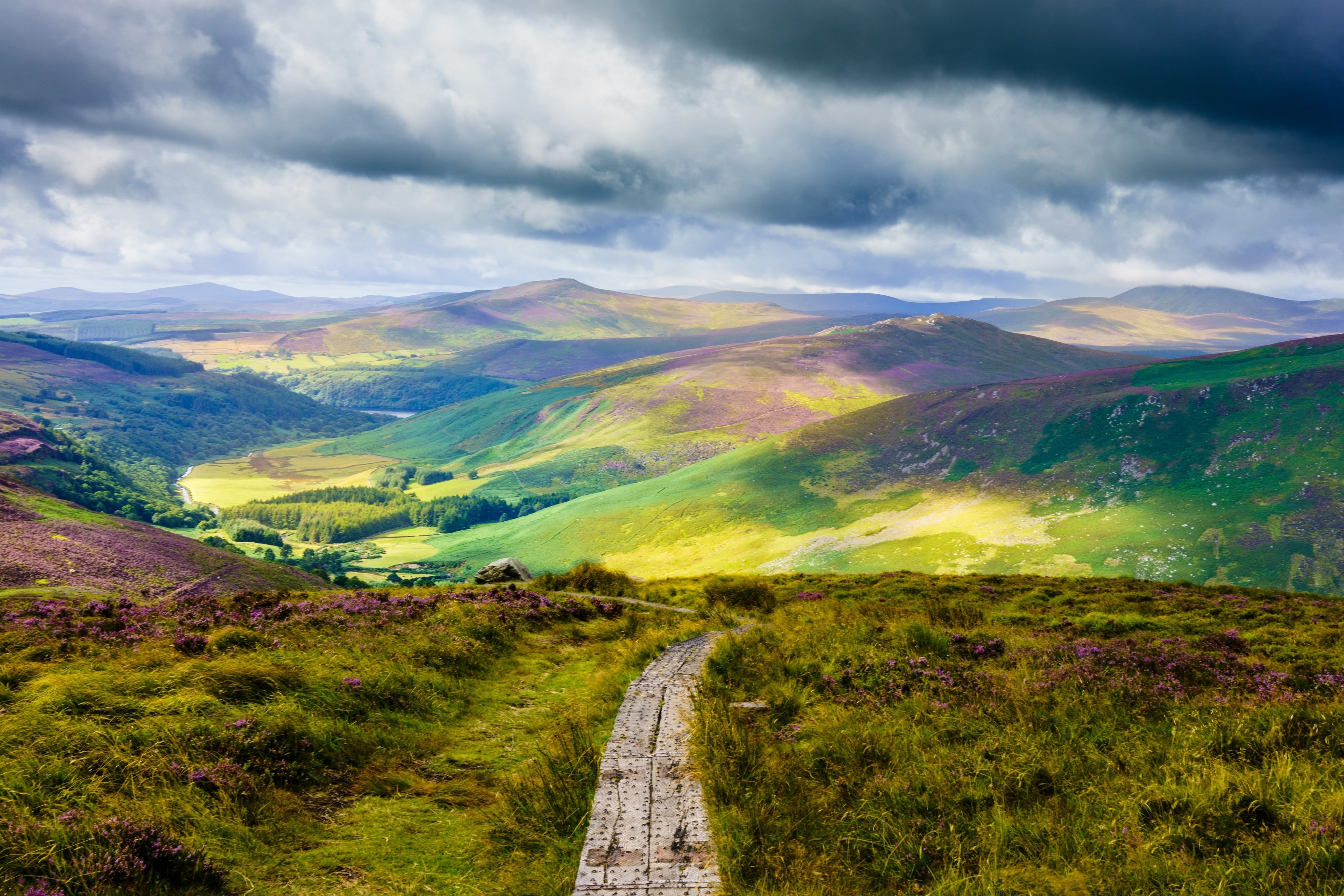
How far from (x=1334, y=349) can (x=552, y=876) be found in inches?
5436

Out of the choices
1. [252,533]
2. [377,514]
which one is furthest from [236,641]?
[377,514]

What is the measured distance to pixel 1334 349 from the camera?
3706 inches

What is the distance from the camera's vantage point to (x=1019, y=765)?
288 inches

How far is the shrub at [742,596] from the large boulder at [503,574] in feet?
28.0

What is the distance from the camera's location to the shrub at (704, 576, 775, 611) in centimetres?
2459

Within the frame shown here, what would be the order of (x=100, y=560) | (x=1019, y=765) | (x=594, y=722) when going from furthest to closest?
(x=100, y=560) → (x=594, y=722) → (x=1019, y=765)

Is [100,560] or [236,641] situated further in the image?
[100,560]

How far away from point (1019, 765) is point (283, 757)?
928 cm

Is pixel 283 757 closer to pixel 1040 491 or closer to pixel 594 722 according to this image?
pixel 594 722

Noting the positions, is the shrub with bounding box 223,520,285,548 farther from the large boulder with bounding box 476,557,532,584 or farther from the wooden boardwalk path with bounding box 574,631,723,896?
the wooden boardwalk path with bounding box 574,631,723,896

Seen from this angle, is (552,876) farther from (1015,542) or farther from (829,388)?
(829,388)

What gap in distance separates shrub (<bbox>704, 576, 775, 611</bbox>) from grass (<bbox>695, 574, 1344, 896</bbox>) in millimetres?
10950

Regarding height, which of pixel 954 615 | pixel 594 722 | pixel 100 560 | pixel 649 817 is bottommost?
pixel 100 560

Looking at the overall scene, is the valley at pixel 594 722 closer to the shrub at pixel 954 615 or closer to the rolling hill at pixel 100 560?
the shrub at pixel 954 615
